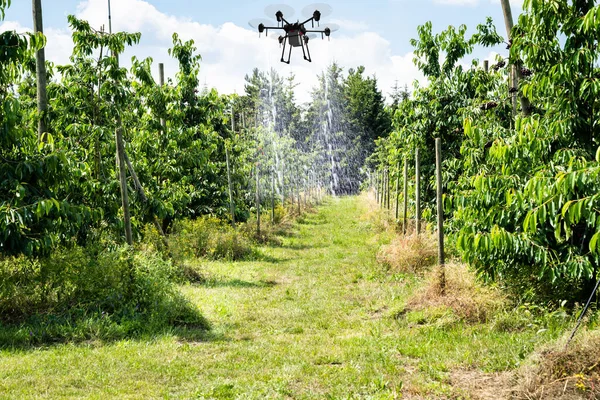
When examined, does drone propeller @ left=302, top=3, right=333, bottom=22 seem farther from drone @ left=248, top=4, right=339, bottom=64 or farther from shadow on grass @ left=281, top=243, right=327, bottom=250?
shadow on grass @ left=281, top=243, right=327, bottom=250

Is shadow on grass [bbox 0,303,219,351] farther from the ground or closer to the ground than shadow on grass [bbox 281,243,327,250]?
farther from the ground

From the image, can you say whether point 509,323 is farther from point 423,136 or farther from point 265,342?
point 423,136

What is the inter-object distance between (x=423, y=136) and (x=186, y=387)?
365 inches

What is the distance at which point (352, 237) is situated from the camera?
18.4 meters

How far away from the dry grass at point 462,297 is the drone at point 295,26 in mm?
4692

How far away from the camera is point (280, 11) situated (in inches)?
370

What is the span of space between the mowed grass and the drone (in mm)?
4593

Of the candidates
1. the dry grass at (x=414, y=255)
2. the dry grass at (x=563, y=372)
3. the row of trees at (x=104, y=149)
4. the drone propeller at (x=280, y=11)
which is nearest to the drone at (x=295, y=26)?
the drone propeller at (x=280, y=11)

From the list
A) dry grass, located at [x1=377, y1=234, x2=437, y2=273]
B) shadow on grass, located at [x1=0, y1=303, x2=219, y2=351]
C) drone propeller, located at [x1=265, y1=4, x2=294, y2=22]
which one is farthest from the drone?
shadow on grass, located at [x1=0, y1=303, x2=219, y2=351]

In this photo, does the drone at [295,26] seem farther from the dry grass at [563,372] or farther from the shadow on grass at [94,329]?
the dry grass at [563,372]

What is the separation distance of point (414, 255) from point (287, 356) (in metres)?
5.23

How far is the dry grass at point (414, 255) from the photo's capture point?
10891 millimetres

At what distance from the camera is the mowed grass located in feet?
17.0

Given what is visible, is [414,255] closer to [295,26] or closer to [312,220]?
[295,26]
